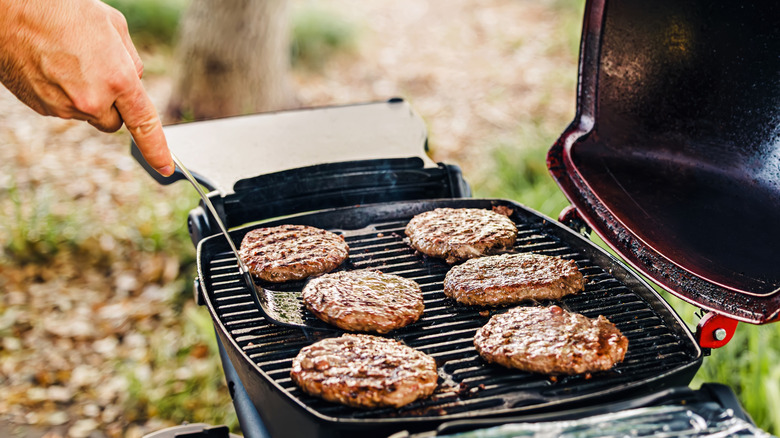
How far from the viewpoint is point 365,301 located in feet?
7.28

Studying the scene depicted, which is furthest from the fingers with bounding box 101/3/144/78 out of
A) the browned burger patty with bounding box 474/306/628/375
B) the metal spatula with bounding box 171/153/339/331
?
the browned burger patty with bounding box 474/306/628/375

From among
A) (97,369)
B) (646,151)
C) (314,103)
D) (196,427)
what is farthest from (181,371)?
(314,103)

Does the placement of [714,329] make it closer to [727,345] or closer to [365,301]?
[365,301]

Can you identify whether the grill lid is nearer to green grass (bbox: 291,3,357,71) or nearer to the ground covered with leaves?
the ground covered with leaves

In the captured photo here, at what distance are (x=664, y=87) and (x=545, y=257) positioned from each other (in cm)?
93

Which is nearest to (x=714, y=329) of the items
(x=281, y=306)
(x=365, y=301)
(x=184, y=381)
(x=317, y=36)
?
(x=365, y=301)

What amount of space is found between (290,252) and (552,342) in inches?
41.9

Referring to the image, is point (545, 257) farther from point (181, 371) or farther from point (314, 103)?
point (314, 103)

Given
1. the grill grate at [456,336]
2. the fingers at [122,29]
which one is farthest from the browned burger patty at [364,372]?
the fingers at [122,29]

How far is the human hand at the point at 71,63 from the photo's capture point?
6.04 feet

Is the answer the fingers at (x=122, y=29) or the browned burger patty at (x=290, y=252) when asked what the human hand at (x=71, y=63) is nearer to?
the fingers at (x=122, y=29)

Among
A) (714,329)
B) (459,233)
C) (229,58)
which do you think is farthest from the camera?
(229,58)

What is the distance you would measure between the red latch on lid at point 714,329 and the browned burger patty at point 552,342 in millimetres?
297

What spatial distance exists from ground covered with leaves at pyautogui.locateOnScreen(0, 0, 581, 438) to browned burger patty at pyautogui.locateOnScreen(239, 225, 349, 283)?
1.78 meters
